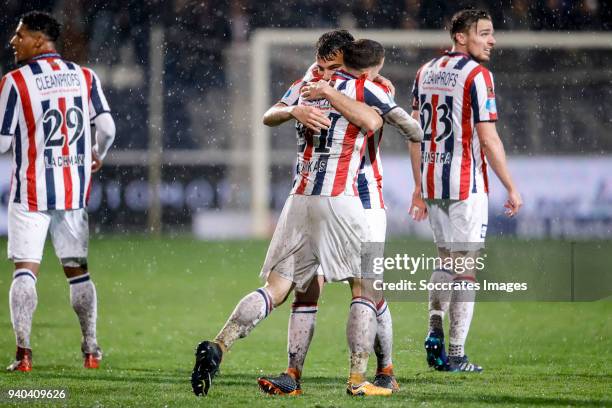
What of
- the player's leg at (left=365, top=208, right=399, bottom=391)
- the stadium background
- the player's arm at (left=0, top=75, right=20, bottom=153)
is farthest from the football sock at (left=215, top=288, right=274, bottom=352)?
the stadium background

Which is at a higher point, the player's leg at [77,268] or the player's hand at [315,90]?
the player's hand at [315,90]

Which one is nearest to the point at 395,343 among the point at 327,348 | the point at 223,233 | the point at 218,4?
the point at 327,348

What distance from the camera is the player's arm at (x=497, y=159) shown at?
605cm

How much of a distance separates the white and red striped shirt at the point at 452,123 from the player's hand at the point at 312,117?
1.45 meters

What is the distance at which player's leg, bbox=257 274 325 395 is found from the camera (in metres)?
5.18

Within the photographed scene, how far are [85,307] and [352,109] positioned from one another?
7.26ft

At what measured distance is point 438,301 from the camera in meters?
6.32

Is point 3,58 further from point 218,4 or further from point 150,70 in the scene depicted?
point 218,4

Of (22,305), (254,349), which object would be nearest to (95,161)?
(22,305)

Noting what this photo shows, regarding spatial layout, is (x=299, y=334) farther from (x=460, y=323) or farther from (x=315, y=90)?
(x=460, y=323)

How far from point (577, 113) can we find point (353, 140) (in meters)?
12.4

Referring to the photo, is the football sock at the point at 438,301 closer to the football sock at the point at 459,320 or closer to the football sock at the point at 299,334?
the football sock at the point at 459,320

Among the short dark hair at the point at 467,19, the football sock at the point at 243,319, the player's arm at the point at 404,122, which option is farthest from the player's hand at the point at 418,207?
the football sock at the point at 243,319

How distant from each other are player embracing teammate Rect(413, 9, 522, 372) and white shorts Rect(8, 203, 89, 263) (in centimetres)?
188
